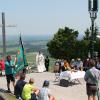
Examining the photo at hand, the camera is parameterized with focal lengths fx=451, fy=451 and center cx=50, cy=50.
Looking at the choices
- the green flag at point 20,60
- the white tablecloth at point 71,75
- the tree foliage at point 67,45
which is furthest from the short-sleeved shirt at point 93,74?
the tree foliage at point 67,45

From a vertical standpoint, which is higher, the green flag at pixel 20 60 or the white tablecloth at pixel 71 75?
the green flag at pixel 20 60

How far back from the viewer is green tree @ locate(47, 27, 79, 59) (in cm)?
5943

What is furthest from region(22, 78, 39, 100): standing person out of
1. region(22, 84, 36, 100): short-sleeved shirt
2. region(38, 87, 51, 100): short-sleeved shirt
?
region(38, 87, 51, 100): short-sleeved shirt

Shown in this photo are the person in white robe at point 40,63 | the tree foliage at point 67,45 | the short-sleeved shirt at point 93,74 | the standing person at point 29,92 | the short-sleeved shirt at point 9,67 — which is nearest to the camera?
the standing person at point 29,92

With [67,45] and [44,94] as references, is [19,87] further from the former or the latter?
[67,45]

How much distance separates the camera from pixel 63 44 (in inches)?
2468

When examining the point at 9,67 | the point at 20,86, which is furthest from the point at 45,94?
the point at 9,67

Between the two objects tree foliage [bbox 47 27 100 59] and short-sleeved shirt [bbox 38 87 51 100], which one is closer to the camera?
short-sleeved shirt [bbox 38 87 51 100]

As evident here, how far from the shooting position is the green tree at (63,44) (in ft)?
195

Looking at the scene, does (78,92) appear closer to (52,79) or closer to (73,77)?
(73,77)

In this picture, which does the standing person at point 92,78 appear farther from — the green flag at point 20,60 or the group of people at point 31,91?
the green flag at point 20,60

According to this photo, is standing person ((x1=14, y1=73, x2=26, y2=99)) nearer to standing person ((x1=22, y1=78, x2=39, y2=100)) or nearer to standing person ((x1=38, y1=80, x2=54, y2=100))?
standing person ((x1=22, y1=78, x2=39, y2=100))

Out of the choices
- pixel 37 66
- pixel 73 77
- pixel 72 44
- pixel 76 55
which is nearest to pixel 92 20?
pixel 73 77

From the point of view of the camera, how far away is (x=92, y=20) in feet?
71.6
